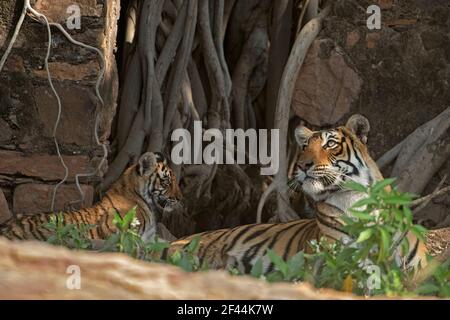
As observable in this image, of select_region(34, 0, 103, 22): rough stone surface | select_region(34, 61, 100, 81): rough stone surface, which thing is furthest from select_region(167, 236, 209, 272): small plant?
select_region(34, 0, 103, 22): rough stone surface

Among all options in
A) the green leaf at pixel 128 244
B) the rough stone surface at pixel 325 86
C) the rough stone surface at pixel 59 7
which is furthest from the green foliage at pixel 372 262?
the rough stone surface at pixel 325 86

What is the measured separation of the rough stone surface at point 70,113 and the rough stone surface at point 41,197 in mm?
304

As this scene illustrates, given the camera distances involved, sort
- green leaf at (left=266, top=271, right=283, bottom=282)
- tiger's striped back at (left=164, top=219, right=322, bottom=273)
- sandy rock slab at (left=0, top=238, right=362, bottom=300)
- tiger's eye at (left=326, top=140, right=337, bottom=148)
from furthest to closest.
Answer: tiger's striped back at (left=164, top=219, right=322, bottom=273) < tiger's eye at (left=326, top=140, right=337, bottom=148) < green leaf at (left=266, top=271, right=283, bottom=282) < sandy rock slab at (left=0, top=238, right=362, bottom=300)

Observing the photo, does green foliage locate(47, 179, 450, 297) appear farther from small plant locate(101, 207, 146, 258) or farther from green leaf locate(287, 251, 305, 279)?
small plant locate(101, 207, 146, 258)

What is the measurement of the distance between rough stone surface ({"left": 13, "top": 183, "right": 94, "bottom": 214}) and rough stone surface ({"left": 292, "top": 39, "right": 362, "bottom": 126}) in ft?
8.49

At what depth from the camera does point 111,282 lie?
12.8 feet

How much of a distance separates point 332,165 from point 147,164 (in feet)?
6.16

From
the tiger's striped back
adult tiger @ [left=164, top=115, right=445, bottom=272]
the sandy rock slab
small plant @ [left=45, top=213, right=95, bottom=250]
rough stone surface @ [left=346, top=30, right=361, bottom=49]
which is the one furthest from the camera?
rough stone surface @ [left=346, top=30, right=361, bottom=49]

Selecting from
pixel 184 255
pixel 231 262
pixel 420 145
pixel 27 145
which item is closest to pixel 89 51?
pixel 27 145

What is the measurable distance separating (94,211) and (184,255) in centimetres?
229

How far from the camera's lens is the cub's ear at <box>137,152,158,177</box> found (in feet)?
26.7

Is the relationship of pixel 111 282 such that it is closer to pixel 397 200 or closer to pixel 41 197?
pixel 397 200

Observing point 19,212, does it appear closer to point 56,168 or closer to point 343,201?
point 56,168


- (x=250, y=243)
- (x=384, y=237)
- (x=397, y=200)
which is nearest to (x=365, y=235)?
(x=384, y=237)
